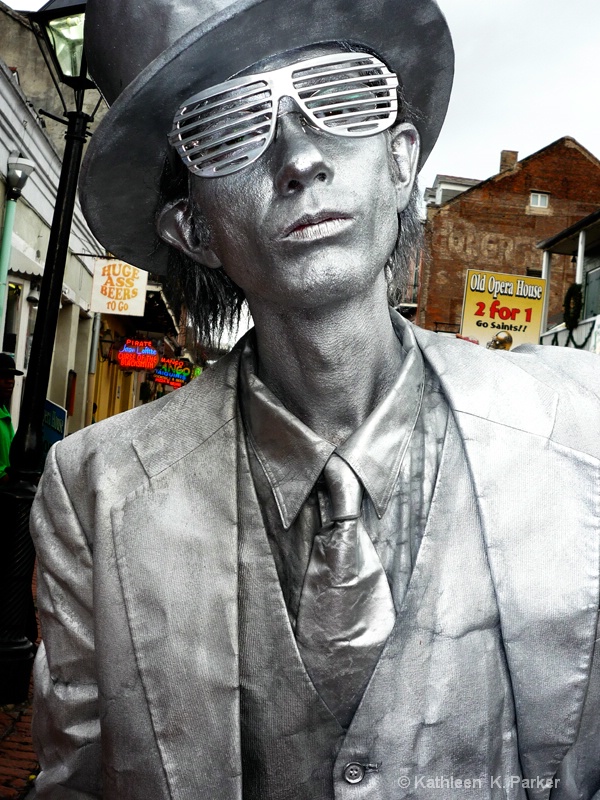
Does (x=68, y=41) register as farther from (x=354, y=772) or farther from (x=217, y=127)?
(x=354, y=772)

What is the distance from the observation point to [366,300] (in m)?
1.59

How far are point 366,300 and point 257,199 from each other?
27 centimetres

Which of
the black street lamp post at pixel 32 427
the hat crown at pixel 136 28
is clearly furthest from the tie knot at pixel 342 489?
the black street lamp post at pixel 32 427

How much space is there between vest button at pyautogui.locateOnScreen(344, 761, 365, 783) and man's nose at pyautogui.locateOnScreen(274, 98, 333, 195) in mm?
967

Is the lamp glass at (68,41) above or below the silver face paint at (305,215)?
above

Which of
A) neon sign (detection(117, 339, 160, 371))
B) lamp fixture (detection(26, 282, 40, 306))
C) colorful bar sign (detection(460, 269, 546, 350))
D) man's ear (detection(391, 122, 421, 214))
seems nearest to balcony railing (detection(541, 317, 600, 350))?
colorful bar sign (detection(460, 269, 546, 350))

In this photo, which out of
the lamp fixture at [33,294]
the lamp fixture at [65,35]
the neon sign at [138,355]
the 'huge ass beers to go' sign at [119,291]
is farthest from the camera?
the neon sign at [138,355]

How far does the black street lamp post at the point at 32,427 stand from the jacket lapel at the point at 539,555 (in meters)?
4.24

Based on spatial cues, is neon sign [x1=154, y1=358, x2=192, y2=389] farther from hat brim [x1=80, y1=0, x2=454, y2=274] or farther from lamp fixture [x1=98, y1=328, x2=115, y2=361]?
hat brim [x1=80, y1=0, x2=454, y2=274]

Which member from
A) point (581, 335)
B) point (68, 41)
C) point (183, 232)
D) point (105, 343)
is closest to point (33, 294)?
point (68, 41)

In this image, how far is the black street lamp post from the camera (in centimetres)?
522

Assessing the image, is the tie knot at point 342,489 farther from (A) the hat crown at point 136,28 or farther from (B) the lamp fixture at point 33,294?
(B) the lamp fixture at point 33,294

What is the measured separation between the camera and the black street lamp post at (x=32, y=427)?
5.22 m

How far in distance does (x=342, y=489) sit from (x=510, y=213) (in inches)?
1478
